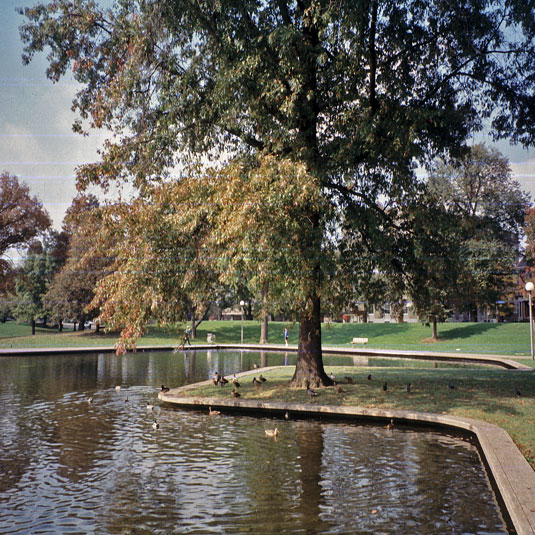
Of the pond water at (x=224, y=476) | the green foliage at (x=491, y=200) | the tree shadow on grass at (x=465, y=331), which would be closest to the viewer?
the pond water at (x=224, y=476)

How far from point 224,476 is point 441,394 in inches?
377

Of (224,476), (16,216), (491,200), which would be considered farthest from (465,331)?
(224,476)

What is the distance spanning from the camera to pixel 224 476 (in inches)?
384

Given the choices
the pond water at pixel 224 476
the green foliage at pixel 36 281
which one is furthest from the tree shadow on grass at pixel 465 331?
the green foliage at pixel 36 281

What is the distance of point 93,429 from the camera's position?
13.8 metres

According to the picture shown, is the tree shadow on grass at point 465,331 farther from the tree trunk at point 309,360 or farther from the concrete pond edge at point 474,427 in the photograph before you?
the concrete pond edge at point 474,427

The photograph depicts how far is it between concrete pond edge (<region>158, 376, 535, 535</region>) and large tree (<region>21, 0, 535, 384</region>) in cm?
299

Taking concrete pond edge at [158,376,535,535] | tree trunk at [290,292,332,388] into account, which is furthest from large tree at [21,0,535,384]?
concrete pond edge at [158,376,535,535]

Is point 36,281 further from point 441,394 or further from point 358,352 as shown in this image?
point 441,394

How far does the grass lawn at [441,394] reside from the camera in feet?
44.3

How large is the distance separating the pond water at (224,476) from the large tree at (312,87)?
3979mm

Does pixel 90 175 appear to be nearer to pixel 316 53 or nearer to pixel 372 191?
pixel 316 53

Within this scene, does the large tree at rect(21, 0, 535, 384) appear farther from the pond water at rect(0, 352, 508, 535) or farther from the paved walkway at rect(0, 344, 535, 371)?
the paved walkway at rect(0, 344, 535, 371)

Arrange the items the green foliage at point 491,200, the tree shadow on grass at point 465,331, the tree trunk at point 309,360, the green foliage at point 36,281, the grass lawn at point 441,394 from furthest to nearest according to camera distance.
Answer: the green foliage at point 36,281
the tree shadow on grass at point 465,331
the green foliage at point 491,200
the tree trunk at point 309,360
the grass lawn at point 441,394
